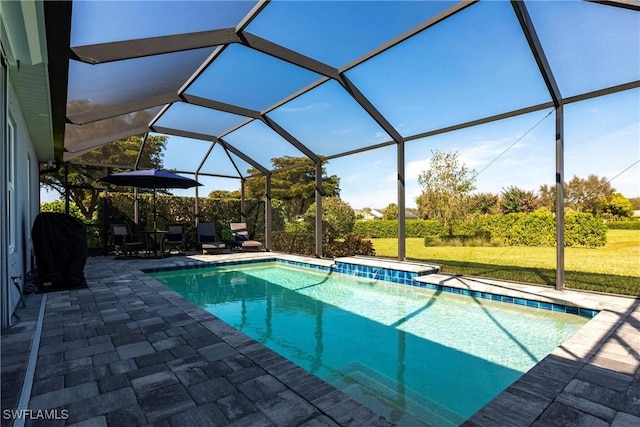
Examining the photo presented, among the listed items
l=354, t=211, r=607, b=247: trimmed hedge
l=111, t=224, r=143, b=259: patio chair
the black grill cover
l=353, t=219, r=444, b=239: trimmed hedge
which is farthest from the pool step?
l=353, t=219, r=444, b=239: trimmed hedge

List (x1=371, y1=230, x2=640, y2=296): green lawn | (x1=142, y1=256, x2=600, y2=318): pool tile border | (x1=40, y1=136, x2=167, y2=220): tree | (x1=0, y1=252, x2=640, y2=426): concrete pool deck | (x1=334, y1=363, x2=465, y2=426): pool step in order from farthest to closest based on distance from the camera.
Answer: (x1=40, y1=136, x2=167, y2=220): tree < (x1=371, y1=230, x2=640, y2=296): green lawn < (x1=142, y1=256, x2=600, y2=318): pool tile border < (x1=334, y1=363, x2=465, y2=426): pool step < (x1=0, y1=252, x2=640, y2=426): concrete pool deck

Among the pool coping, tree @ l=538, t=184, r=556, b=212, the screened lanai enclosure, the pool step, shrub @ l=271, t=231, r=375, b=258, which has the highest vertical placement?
the screened lanai enclosure

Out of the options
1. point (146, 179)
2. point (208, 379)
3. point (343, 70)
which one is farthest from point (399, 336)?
point (146, 179)

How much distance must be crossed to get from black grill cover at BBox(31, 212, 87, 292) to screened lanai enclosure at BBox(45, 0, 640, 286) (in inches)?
69.8

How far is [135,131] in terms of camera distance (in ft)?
29.9

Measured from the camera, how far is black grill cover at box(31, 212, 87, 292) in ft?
17.9

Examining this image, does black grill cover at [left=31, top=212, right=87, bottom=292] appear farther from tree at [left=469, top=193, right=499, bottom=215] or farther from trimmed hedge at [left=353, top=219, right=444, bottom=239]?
tree at [left=469, top=193, right=499, bottom=215]

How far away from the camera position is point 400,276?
7.00 meters

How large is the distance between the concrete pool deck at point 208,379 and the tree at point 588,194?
36.5 feet

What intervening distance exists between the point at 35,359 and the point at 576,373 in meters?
4.54

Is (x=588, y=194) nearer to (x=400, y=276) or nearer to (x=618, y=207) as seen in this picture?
(x=618, y=207)

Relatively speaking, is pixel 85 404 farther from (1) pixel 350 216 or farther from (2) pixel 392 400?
(1) pixel 350 216

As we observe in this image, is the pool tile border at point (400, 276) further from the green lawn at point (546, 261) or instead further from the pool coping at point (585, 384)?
the green lawn at point (546, 261)

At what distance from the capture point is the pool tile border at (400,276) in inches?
186
